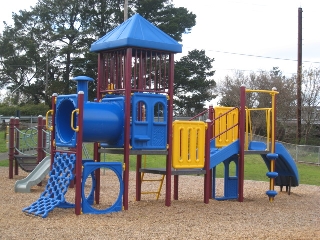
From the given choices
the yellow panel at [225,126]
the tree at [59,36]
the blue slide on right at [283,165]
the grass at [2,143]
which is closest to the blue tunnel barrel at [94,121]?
the yellow panel at [225,126]

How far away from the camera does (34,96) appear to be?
150 ft

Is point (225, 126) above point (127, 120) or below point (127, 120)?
below

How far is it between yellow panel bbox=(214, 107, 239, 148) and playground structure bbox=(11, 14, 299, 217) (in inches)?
33.5

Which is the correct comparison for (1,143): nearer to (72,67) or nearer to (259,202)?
(72,67)

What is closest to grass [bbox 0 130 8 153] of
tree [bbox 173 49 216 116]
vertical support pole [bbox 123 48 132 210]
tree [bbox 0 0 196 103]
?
tree [bbox 0 0 196 103]

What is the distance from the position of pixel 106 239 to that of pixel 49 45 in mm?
38190

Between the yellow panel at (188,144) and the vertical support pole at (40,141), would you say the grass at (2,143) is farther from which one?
the yellow panel at (188,144)

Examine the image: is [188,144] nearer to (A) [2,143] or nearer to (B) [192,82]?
(A) [2,143]

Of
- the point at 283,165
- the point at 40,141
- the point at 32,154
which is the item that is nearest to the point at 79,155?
the point at 283,165

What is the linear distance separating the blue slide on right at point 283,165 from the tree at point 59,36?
88.5 ft

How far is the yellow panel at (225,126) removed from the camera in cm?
1264

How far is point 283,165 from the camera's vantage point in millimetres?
12984

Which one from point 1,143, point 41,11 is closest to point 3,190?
point 1,143

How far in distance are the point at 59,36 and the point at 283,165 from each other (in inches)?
1277
